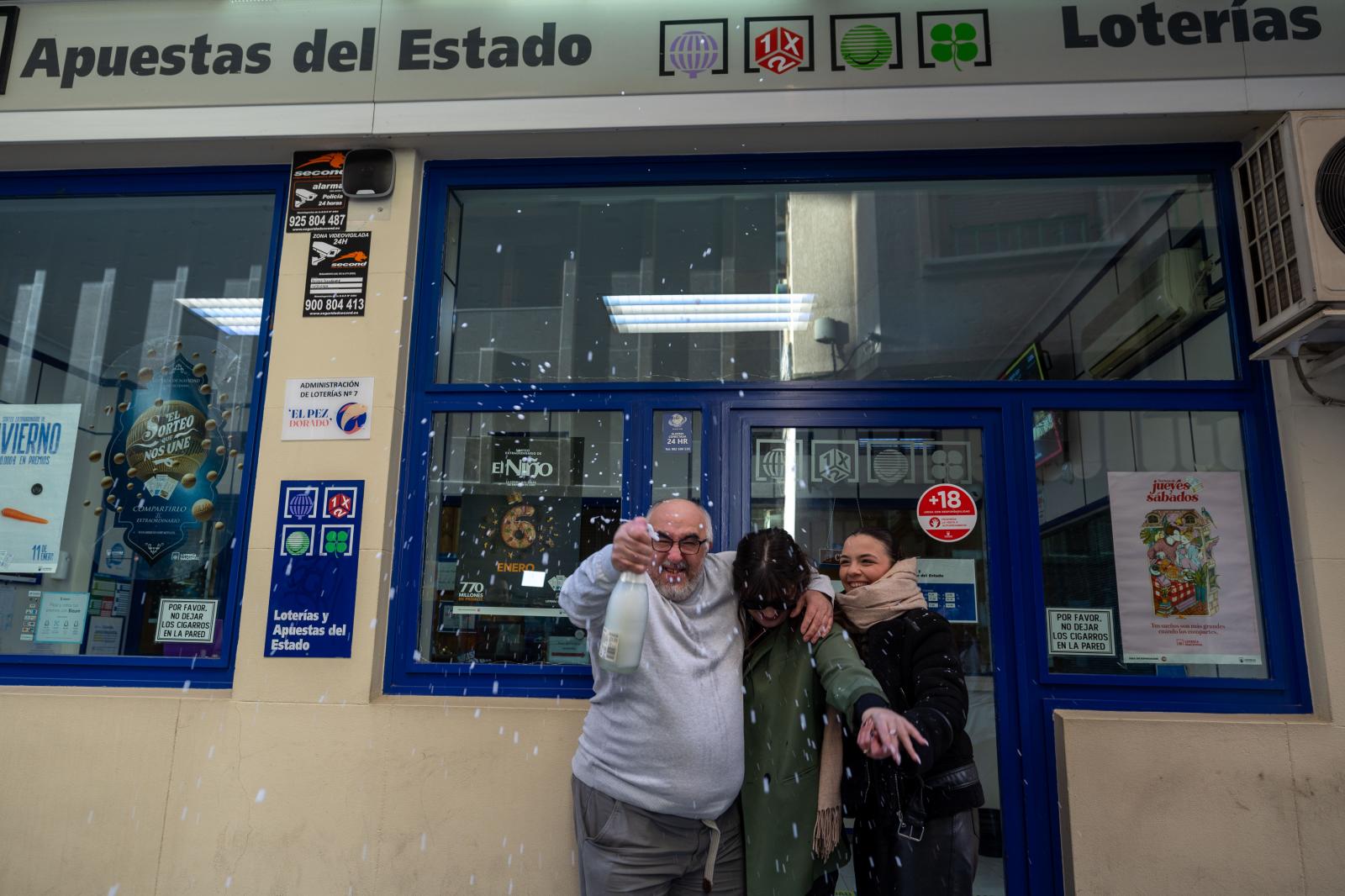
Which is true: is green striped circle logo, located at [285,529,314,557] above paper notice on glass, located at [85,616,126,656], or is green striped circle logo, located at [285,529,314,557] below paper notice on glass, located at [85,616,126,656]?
above

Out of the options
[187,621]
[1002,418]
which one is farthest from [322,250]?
[1002,418]

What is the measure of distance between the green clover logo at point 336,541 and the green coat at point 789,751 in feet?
6.45

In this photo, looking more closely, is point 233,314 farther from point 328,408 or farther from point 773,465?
point 773,465

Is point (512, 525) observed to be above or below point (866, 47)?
below

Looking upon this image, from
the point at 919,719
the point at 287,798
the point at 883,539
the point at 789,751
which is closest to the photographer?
the point at 919,719

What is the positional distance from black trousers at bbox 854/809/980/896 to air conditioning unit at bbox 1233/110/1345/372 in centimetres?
231

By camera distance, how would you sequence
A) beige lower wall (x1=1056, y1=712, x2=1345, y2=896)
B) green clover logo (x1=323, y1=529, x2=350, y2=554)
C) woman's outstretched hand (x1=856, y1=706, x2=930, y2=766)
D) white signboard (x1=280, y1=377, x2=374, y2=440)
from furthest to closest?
white signboard (x1=280, y1=377, x2=374, y2=440) → green clover logo (x1=323, y1=529, x2=350, y2=554) → beige lower wall (x1=1056, y1=712, x2=1345, y2=896) → woman's outstretched hand (x1=856, y1=706, x2=930, y2=766)

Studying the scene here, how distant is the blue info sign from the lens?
3.88 m

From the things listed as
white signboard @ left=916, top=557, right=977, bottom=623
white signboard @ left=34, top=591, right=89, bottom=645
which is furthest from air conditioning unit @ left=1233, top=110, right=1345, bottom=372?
white signboard @ left=34, top=591, right=89, bottom=645

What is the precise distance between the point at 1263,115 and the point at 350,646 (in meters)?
4.41

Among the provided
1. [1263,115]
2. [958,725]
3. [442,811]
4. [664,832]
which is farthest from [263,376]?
[1263,115]

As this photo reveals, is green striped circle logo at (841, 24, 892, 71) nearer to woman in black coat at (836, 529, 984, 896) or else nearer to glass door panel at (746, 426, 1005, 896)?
glass door panel at (746, 426, 1005, 896)

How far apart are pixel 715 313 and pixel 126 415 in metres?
2.87

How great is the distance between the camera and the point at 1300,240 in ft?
11.6
